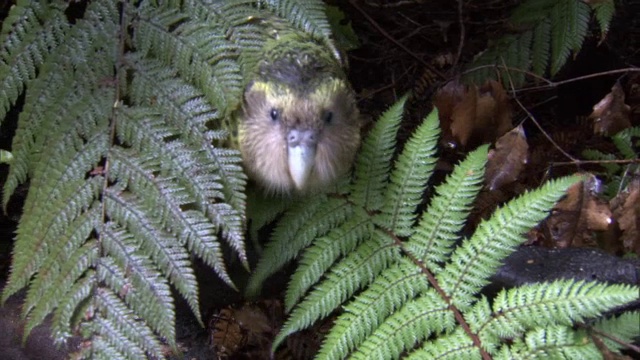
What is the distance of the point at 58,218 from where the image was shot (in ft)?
6.04

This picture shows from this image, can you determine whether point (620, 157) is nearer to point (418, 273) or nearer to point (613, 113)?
point (613, 113)

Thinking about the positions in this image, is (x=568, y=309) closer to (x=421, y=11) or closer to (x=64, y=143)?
(x=64, y=143)

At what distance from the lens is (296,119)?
83.1 inches

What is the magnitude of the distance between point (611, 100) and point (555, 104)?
74 cm

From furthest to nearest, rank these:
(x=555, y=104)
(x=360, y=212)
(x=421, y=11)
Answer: (x=421, y=11), (x=555, y=104), (x=360, y=212)

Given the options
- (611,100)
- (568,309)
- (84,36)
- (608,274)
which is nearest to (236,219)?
(84,36)

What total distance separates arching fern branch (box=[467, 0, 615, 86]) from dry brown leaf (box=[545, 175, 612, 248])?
537 mm

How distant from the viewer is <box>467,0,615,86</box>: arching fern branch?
257 cm

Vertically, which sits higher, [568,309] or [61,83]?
[61,83]

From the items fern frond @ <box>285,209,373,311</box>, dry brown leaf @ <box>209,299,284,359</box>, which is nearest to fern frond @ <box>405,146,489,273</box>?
fern frond @ <box>285,209,373,311</box>

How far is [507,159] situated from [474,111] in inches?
9.3

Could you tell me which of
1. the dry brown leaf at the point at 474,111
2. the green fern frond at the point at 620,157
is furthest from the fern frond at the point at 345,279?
the green fern frond at the point at 620,157

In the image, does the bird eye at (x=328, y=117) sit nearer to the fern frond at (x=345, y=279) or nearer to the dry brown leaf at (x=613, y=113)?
the fern frond at (x=345, y=279)

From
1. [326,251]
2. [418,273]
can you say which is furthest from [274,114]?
[418,273]
